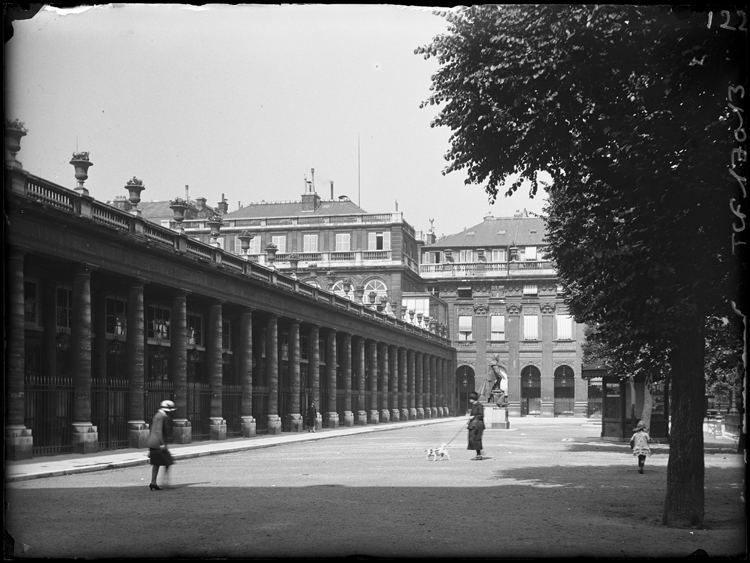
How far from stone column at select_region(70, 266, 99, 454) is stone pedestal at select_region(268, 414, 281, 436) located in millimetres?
17192

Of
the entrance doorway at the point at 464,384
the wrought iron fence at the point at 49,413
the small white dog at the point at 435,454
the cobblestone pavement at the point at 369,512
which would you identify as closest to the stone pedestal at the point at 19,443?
the wrought iron fence at the point at 49,413

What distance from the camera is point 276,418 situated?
153 ft

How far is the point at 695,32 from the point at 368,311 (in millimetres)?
54925

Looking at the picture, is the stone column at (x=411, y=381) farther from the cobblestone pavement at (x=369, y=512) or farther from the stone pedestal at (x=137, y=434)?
the cobblestone pavement at (x=369, y=512)

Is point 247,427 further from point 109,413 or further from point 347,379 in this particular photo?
point 347,379

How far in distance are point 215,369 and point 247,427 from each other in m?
4.14

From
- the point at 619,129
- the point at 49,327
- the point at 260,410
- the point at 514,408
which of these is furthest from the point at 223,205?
the point at 619,129

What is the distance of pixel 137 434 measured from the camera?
32031 millimetres

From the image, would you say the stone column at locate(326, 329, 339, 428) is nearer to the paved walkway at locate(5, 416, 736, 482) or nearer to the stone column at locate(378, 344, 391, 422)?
the stone column at locate(378, 344, 391, 422)

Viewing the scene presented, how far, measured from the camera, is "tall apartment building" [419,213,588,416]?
4060 inches

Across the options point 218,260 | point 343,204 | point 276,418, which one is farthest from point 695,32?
point 343,204

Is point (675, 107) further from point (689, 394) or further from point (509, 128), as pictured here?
point (689, 394)

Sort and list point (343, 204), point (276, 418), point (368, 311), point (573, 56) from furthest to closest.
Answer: point (343, 204), point (368, 311), point (276, 418), point (573, 56)

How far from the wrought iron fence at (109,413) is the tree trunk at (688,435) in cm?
2113
